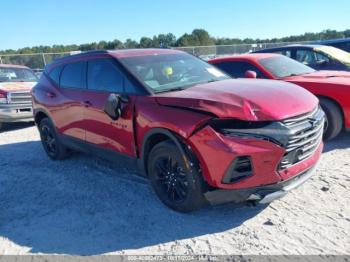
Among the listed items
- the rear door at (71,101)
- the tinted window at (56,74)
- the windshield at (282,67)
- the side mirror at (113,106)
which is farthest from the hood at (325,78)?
the tinted window at (56,74)

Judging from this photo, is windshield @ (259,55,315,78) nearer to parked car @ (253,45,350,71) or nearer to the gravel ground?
parked car @ (253,45,350,71)

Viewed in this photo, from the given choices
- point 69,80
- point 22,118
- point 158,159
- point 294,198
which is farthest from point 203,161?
point 22,118

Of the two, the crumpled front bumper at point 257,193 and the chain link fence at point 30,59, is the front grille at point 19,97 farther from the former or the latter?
the chain link fence at point 30,59

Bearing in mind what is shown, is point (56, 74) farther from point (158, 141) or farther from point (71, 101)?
point (158, 141)

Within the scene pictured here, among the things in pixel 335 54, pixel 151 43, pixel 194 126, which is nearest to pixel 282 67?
pixel 335 54

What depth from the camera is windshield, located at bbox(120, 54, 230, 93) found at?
439 centimetres

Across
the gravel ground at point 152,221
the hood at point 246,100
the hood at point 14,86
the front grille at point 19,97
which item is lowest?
the gravel ground at point 152,221

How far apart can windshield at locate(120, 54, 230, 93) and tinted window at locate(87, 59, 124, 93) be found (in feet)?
0.63

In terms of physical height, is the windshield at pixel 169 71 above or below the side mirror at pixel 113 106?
above

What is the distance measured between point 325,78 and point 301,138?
11.1ft

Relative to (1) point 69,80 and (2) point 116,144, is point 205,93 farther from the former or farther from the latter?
(1) point 69,80

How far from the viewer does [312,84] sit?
6.20m

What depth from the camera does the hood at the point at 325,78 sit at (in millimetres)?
6184

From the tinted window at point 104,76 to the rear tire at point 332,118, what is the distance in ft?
11.6
